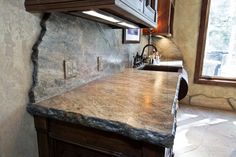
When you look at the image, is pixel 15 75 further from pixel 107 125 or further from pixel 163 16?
pixel 163 16

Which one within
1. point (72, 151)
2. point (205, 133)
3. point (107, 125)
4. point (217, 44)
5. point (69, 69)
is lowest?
point (205, 133)

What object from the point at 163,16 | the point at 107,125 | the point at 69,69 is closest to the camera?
the point at 107,125

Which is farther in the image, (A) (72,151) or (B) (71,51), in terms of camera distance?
(B) (71,51)

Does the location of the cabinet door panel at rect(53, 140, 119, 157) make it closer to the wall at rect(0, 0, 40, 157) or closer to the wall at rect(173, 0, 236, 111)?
the wall at rect(0, 0, 40, 157)

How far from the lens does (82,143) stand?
80 centimetres

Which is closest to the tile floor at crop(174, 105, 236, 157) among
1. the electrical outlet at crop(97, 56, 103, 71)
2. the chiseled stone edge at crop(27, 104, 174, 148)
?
the electrical outlet at crop(97, 56, 103, 71)

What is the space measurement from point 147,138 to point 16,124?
587 millimetres

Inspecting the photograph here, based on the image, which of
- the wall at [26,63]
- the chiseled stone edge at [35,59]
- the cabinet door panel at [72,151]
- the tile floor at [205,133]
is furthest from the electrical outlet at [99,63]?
the tile floor at [205,133]

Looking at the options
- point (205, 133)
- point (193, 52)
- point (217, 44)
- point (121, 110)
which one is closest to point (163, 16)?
point (193, 52)

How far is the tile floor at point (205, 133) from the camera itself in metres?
2.02

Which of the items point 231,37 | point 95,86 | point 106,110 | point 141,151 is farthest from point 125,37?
point 231,37

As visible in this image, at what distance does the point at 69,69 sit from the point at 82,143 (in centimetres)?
47

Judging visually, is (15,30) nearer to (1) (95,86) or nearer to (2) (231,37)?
(1) (95,86)

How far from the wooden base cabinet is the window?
9.87ft
